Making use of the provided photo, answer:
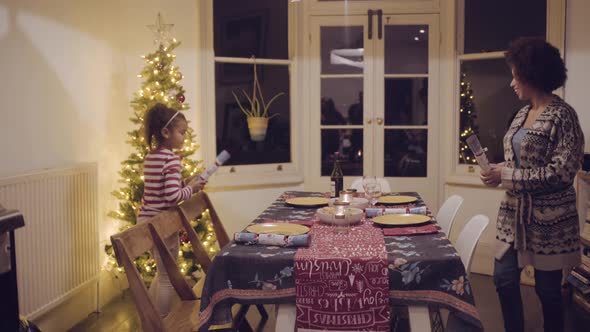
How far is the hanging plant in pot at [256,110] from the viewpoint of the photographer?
4.78 metres

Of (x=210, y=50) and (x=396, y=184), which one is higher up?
(x=210, y=50)

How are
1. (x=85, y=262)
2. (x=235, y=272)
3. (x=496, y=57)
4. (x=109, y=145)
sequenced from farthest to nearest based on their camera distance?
1. (x=496, y=57)
2. (x=109, y=145)
3. (x=85, y=262)
4. (x=235, y=272)

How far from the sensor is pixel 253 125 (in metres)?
4.79

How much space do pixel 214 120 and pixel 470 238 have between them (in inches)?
108

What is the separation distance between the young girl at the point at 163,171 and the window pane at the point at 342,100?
6.75 feet

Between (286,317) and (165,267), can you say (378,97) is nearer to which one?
→ (165,267)

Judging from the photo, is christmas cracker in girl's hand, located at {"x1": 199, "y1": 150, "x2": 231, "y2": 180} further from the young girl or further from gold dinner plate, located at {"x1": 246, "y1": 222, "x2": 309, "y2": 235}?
gold dinner plate, located at {"x1": 246, "y1": 222, "x2": 309, "y2": 235}

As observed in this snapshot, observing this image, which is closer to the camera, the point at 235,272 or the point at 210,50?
the point at 235,272

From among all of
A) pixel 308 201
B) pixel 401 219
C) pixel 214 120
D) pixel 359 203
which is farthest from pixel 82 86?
pixel 401 219

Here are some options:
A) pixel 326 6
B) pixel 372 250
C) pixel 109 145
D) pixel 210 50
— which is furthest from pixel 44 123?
pixel 326 6

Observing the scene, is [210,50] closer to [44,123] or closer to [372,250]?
[44,123]

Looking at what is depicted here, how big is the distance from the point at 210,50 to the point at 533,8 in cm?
249

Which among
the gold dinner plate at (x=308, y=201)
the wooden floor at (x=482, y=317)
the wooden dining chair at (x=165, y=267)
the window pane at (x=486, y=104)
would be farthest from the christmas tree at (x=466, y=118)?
the wooden dining chair at (x=165, y=267)

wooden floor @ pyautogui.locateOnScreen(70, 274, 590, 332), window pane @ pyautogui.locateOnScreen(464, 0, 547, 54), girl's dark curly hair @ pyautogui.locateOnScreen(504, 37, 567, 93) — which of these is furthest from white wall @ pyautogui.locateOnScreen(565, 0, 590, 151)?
girl's dark curly hair @ pyautogui.locateOnScreen(504, 37, 567, 93)
